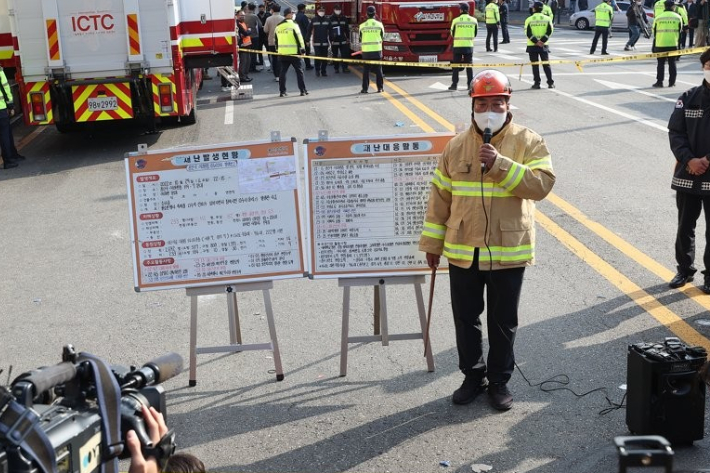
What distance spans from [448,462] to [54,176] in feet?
32.1

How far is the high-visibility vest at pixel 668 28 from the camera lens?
866 inches

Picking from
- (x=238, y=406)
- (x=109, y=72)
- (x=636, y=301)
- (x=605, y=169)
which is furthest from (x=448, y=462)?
(x=109, y=72)

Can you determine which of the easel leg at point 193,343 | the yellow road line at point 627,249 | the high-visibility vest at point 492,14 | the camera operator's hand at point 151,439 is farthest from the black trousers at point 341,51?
the camera operator's hand at point 151,439

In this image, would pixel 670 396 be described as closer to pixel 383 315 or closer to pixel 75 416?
pixel 383 315

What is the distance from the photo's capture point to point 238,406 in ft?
20.9

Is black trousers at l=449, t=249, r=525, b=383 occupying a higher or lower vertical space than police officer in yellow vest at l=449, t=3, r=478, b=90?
lower

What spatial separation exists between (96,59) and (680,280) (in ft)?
31.4

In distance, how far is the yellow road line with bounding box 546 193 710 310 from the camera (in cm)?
810

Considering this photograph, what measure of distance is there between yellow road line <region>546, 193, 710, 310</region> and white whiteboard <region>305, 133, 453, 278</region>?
2.65m

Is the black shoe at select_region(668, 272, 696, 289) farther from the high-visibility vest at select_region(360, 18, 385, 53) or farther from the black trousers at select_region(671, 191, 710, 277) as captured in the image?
the high-visibility vest at select_region(360, 18, 385, 53)

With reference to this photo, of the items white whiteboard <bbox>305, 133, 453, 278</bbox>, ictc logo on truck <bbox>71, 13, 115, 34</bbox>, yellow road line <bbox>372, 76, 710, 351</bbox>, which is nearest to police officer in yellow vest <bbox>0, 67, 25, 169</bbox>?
ictc logo on truck <bbox>71, 13, 115, 34</bbox>

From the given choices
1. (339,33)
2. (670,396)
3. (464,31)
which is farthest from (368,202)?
(339,33)

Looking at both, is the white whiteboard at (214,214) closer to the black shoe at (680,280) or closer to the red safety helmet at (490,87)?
the red safety helmet at (490,87)

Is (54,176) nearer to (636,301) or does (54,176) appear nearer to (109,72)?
(109,72)
